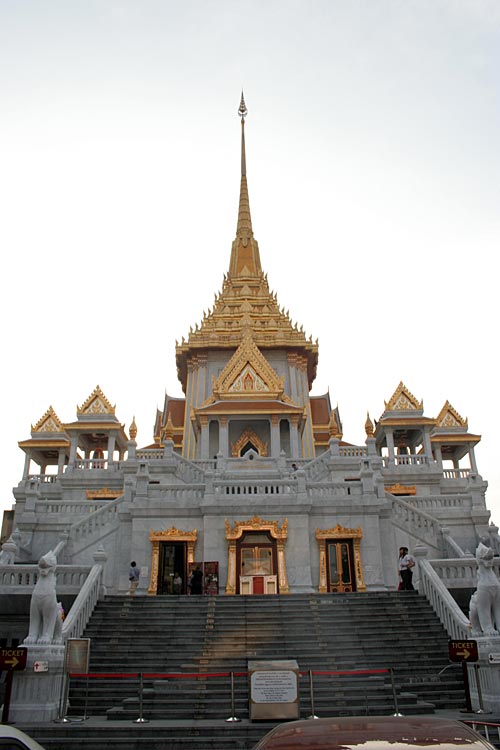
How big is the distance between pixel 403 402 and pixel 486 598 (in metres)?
27.1

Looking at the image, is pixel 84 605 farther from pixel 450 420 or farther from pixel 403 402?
pixel 450 420

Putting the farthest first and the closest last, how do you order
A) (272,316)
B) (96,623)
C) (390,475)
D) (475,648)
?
(272,316) → (390,475) → (96,623) → (475,648)

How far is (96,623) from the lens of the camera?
60.6 feet

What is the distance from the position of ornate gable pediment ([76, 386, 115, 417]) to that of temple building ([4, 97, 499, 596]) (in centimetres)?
15

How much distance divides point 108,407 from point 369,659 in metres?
28.4

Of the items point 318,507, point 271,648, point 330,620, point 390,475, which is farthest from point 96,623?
point 390,475

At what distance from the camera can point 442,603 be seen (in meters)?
18.3

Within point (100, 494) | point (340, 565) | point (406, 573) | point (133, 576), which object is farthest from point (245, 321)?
point (406, 573)

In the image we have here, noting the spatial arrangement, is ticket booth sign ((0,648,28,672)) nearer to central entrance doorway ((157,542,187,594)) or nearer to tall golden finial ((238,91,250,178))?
central entrance doorway ((157,542,187,594))

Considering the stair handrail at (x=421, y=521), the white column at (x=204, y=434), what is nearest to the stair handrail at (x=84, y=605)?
the stair handrail at (x=421, y=521)

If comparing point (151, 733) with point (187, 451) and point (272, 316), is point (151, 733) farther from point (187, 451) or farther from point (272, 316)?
point (272, 316)

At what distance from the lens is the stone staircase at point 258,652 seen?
14227mm

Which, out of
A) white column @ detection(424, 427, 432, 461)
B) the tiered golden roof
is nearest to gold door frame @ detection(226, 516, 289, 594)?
white column @ detection(424, 427, 432, 461)

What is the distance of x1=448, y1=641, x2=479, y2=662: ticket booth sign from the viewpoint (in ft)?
44.7
